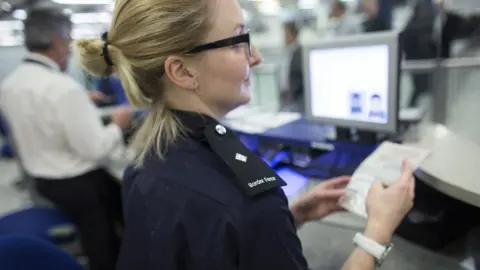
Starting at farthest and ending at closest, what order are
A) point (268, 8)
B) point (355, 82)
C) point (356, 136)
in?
point (268, 8)
point (356, 136)
point (355, 82)

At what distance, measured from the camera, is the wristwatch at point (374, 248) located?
2.33ft


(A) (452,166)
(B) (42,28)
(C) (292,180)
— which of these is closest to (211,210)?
(A) (452,166)

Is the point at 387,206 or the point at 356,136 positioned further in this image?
the point at 356,136

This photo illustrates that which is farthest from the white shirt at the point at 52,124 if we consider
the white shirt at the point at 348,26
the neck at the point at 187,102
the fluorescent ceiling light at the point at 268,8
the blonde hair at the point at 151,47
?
the fluorescent ceiling light at the point at 268,8

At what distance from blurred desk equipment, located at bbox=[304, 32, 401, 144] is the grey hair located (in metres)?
1.22

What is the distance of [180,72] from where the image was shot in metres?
0.72

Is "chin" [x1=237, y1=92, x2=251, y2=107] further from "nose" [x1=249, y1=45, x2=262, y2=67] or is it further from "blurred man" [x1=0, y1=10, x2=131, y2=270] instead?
"blurred man" [x1=0, y1=10, x2=131, y2=270]

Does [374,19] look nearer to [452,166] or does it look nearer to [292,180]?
[292,180]

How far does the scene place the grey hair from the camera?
180 centimetres

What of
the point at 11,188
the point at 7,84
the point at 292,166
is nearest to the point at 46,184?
the point at 7,84

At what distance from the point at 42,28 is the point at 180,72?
4.69ft

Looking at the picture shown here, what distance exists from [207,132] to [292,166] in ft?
2.95

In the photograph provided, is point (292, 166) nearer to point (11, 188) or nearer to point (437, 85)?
point (437, 85)

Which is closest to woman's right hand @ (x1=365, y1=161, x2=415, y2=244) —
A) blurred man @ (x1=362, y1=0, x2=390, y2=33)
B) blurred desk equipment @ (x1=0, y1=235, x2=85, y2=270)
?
blurred desk equipment @ (x1=0, y1=235, x2=85, y2=270)
